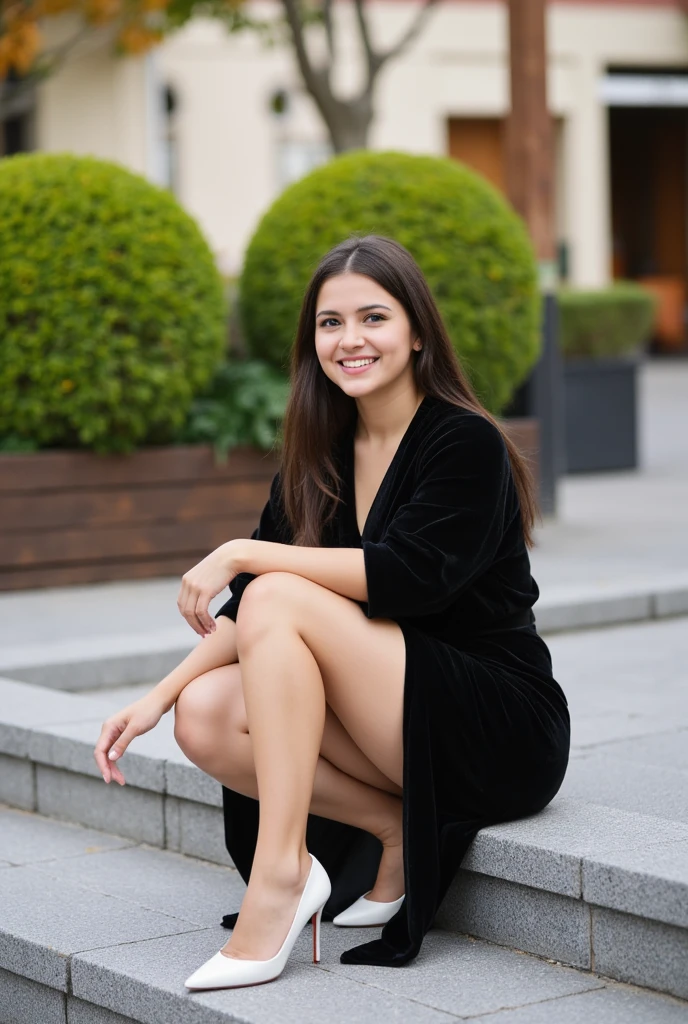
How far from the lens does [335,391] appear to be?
11.2ft

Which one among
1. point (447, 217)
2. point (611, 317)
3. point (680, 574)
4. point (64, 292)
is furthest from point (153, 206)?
point (611, 317)

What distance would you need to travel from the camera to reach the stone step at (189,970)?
2.70 meters

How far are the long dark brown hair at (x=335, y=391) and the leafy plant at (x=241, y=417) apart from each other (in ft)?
12.7

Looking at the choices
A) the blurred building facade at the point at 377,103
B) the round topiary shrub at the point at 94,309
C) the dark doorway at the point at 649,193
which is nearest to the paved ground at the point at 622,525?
the round topiary shrub at the point at 94,309

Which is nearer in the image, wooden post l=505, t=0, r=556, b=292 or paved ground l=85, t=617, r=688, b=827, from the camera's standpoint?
paved ground l=85, t=617, r=688, b=827

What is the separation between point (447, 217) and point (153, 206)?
1.51 m

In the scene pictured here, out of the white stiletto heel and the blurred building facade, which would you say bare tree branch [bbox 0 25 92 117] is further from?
the white stiletto heel

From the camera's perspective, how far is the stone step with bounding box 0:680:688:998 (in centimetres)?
272

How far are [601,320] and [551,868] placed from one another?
31.2ft

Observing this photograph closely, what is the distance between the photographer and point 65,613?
643cm

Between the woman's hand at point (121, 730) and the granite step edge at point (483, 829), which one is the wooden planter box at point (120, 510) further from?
the woman's hand at point (121, 730)

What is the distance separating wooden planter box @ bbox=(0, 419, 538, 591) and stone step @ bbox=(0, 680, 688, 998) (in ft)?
10.1

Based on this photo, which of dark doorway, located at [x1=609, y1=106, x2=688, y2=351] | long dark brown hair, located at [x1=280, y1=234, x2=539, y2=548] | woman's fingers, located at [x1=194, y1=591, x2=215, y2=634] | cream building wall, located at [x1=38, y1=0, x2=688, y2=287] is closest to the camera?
woman's fingers, located at [x1=194, y1=591, x2=215, y2=634]

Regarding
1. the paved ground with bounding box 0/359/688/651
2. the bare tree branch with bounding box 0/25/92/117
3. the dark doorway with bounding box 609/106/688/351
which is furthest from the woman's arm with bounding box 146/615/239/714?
the dark doorway with bounding box 609/106/688/351
